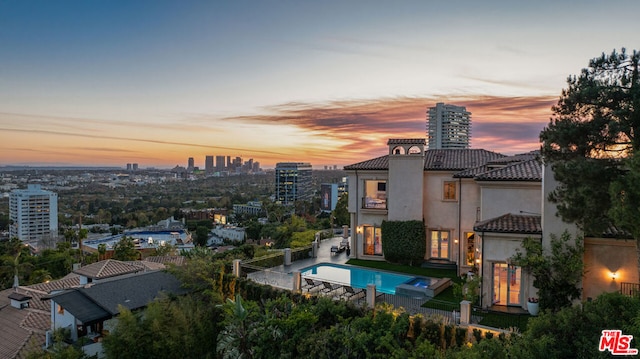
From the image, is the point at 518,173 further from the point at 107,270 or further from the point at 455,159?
the point at 107,270

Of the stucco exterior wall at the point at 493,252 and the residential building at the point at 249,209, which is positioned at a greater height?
the stucco exterior wall at the point at 493,252

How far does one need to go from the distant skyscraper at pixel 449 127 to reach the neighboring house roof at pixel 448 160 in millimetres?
39807

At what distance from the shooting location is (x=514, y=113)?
1143 inches

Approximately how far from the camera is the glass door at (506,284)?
14.1m

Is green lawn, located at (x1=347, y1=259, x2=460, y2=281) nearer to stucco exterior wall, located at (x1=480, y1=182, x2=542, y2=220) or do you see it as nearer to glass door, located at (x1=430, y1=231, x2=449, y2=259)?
glass door, located at (x1=430, y1=231, x2=449, y2=259)

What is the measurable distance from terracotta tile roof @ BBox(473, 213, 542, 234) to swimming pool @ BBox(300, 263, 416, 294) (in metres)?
4.89

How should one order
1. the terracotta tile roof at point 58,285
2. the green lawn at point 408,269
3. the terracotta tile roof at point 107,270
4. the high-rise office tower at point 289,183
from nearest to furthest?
1. the green lawn at point 408,269
2. the terracotta tile roof at point 107,270
3. the terracotta tile roof at point 58,285
4. the high-rise office tower at point 289,183

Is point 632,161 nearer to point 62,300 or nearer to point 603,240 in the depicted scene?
point 603,240

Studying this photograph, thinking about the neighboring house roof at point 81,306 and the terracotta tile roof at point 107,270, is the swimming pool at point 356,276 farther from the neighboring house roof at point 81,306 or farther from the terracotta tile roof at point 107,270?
the terracotta tile roof at point 107,270

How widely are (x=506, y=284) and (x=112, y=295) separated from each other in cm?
1669

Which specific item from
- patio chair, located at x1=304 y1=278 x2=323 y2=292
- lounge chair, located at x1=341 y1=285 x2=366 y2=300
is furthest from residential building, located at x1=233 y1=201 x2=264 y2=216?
lounge chair, located at x1=341 y1=285 x2=366 y2=300

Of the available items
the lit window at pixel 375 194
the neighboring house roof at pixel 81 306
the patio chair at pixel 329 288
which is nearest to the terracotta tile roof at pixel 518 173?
the lit window at pixel 375 194

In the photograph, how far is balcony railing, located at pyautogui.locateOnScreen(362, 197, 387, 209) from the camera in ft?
74.1

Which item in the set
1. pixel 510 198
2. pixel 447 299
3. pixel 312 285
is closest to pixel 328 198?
pixel 510 198
